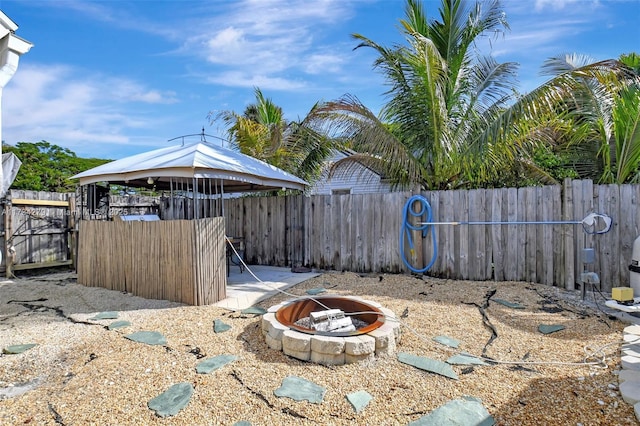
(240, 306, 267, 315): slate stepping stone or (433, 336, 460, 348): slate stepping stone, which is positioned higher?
(240, 306, 267, 315): slate stepping stone

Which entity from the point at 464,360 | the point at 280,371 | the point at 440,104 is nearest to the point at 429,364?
the point at 464,360

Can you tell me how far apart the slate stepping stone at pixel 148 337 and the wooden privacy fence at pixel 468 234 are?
3.78 m

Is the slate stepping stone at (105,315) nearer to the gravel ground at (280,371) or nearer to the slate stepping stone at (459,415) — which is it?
the gravel ground at (280,371)

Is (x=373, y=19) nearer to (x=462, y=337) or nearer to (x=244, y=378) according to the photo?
(x=462, y=337)

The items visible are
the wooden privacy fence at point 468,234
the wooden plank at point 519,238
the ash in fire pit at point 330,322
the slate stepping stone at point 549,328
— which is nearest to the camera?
the ash in fire pit at point 330,322

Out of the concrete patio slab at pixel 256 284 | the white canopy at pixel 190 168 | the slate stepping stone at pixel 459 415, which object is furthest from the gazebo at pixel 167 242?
the slate stepping stone at pixel 459 415

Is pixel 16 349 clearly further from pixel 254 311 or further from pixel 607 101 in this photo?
pixel 607 101

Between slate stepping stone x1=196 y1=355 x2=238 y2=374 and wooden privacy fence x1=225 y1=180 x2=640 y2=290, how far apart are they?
386cm

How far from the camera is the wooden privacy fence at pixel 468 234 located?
4.78m

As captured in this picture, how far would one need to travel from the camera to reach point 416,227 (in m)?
5.90

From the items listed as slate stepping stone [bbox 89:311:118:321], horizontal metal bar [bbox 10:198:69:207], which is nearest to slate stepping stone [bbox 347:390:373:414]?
slate stepping stone [bbox 89:311:118:321]

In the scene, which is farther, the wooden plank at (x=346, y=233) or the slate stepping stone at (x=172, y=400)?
the wooden plank at (x=346, y=233)

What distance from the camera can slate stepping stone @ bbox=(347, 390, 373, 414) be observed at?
84.0 inches

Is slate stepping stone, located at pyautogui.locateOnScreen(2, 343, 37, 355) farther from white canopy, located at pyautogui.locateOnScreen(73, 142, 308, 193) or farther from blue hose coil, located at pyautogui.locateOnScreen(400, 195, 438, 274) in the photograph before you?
blue hose coil, located at pyautogui.locateOnScreen(400, 195, 438, 274)
